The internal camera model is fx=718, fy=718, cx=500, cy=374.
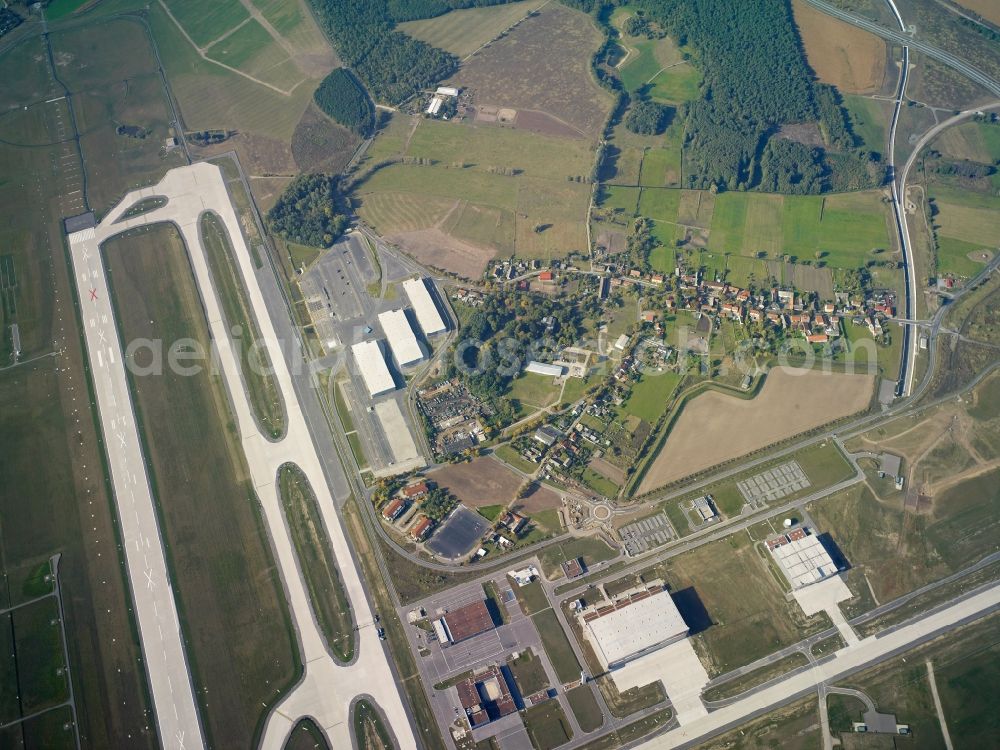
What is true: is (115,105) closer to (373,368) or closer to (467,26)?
(467,26)

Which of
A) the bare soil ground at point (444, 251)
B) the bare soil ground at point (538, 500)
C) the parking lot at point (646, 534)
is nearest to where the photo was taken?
the parking lot at point (646, 534)

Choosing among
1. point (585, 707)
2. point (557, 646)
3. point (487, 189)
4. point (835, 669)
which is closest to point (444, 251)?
point (487, 189)

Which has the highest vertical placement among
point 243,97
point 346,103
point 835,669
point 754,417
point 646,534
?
point 243,97

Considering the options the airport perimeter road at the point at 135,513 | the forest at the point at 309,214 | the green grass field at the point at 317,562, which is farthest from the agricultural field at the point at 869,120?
the airport perimeter road at the point at 135,513

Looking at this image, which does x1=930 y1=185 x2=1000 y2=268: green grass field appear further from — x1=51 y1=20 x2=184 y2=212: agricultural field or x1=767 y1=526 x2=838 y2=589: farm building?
x1=51 y1=20 x2=184 y2=212: agricultural field

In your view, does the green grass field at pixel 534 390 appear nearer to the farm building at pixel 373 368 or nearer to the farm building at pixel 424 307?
the farm building at pixel 424 307
